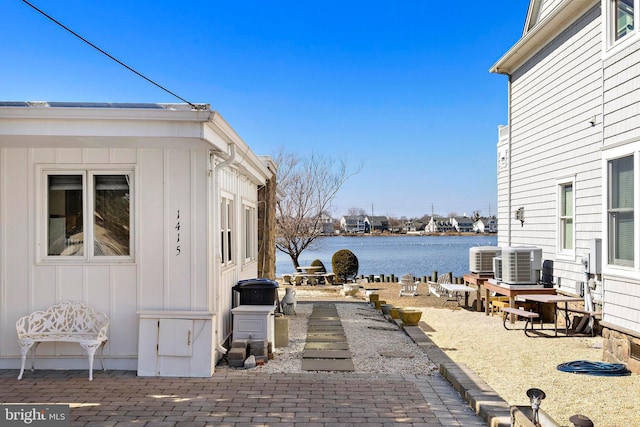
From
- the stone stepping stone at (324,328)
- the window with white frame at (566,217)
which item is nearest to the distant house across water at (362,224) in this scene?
the window with white frame at (566,217)

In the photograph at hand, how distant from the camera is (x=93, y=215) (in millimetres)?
6863

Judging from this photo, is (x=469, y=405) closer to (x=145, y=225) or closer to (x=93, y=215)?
(x=145, y=225)

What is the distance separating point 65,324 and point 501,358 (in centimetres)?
603

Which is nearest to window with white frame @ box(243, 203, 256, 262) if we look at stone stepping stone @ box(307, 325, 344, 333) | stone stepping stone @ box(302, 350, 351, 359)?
stone stepping stone @ box(307, 325, 344, 333)

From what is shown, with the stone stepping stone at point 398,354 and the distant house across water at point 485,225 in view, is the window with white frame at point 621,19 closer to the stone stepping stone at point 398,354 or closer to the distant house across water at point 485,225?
the stone stepping stone at point 398,354

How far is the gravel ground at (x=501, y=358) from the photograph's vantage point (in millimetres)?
5914

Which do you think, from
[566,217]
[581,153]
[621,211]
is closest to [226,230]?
[621,211]

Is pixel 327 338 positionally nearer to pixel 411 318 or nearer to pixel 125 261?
pixel 411 318

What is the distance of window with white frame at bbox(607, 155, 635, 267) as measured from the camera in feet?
23.9

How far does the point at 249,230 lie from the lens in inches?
472

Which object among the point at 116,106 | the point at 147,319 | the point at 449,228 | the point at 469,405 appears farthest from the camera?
the point at 449,228

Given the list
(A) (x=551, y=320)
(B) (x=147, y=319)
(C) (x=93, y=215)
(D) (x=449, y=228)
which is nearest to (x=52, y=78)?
(C) (x=93, y=215)

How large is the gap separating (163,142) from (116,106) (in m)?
0.62

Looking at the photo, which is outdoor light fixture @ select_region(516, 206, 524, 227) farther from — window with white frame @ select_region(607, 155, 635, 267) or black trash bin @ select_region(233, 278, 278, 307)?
black trash bin @ select_region(233, 278, 278, 307)
